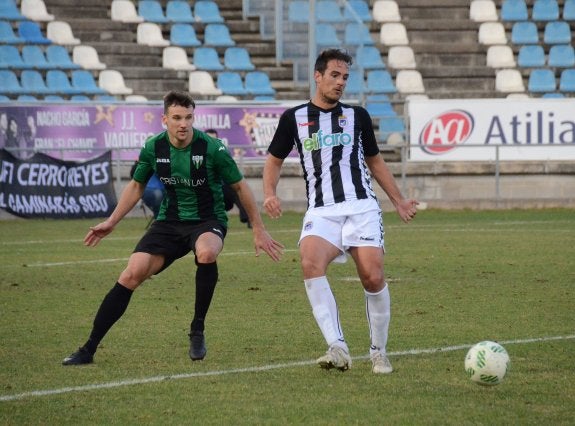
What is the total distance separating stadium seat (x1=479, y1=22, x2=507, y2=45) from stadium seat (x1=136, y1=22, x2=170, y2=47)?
26.1 feet

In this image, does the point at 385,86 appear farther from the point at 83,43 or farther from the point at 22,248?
the point at 22,248

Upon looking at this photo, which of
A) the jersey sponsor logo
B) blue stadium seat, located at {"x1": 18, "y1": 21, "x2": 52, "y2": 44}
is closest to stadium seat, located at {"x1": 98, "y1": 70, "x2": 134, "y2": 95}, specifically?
blue stadium seat, located at {"x1": 18, "y1": 21, "x2": 52, "y2": 44}

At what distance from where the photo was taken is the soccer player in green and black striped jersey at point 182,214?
830cm

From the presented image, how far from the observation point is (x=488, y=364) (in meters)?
6.91

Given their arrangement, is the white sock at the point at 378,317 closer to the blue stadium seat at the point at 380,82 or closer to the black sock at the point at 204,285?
the black sock at the point at 204,285

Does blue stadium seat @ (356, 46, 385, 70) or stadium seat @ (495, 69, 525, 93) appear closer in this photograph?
stadium seat @ (495, 69, 525, 93)

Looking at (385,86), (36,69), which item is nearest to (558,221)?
(385,86)

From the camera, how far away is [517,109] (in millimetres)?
26734

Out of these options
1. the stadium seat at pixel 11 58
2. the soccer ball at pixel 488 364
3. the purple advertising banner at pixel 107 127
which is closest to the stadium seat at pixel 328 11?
the purple advertising banner at pixel 107 127

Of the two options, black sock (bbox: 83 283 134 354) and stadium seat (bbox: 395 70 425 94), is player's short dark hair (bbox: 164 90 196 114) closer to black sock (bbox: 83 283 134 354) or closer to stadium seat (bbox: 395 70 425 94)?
black sock (bbox: 83 283 134 354)

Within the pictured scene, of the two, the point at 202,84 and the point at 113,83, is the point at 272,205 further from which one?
the point at 202,84

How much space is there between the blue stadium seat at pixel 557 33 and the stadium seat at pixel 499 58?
4.29 feet

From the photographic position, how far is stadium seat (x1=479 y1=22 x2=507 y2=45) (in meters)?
32.0

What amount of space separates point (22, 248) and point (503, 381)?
12.1 meters
